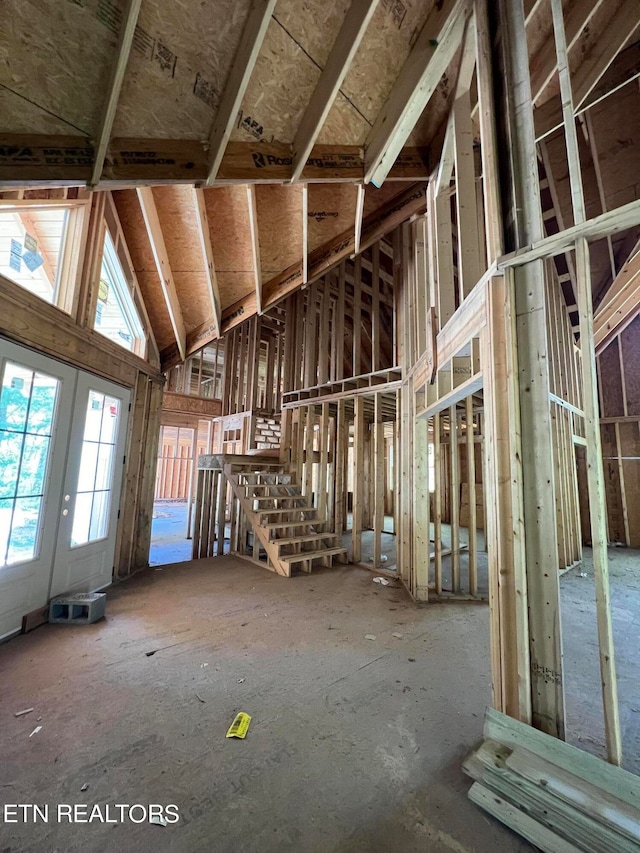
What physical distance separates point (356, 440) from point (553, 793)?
14.3 ft

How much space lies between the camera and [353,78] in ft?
8.95

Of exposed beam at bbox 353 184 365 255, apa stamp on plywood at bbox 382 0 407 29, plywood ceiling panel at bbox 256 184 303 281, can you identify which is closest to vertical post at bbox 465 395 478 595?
exposed beam at bbox 353 184 365 255

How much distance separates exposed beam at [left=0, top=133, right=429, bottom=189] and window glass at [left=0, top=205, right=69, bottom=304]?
3.38 ft

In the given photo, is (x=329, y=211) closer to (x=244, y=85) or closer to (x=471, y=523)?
(x=244, y=85)

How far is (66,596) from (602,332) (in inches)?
361

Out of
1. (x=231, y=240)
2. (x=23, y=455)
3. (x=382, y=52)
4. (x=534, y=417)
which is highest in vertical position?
(x=382, y=52)

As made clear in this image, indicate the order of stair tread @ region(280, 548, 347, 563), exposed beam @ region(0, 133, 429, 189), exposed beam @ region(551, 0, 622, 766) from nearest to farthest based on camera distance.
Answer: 1. exposed beam @ region(551, 0, 622, 766)
2. exposed beam @ region(0, 133, 429, 189)
3. stair tread @ region(280, 548, 347, 563)

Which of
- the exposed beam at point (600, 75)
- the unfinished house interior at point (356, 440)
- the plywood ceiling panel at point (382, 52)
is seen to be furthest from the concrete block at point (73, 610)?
the exposed beam at point (600, 75)

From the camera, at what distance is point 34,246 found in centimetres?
335

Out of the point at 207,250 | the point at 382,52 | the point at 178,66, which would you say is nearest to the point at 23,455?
the point at 207,250

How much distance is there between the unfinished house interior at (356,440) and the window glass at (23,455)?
1.0 inches

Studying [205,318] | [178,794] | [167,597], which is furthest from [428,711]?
[205,318]

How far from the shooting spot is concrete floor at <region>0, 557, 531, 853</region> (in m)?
1.43

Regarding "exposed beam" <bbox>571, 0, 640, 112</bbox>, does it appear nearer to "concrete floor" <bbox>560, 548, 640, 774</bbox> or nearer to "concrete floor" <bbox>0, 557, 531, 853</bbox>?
"concrete floor" <bbox>560, 548, 640, 774</bbox>
